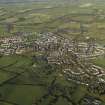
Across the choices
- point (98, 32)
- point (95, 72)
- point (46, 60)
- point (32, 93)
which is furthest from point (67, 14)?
point (32, 93)

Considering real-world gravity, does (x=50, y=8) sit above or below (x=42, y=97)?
above

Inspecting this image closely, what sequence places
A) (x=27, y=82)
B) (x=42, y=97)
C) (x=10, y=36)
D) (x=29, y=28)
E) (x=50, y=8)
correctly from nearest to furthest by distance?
1. (x=42, y=97)
2. (x=27, y=82)
3. (x=10, y=36)
4. (x=29, y=28)
5. (x=50, y=8)

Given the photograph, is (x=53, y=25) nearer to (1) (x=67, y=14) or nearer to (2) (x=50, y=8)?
(1) (x=67, y=14)

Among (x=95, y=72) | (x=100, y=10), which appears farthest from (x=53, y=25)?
(x=95, y=72)

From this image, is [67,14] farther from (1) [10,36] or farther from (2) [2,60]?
(2) [2,60]

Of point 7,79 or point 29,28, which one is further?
point 29,28

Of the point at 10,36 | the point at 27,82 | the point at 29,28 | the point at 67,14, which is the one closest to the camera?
the point at 27,82
